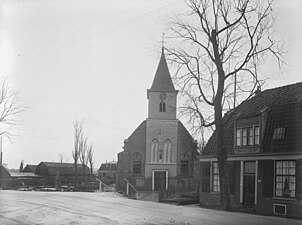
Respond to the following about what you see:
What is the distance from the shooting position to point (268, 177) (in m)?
26.1

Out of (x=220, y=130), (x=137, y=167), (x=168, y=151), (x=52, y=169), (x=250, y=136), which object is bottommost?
(x=52, y=169)

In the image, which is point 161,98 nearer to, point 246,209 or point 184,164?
point 184,164

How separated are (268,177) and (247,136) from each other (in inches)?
138

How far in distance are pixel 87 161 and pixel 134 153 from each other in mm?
21921

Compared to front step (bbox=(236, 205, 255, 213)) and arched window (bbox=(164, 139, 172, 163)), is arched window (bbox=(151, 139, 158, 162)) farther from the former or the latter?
front step (bbox=(236, 205, 255, 213))

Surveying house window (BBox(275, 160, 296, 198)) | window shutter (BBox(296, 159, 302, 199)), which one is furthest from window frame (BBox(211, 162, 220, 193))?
window shutter (BBox(296, 159, 302, 199))

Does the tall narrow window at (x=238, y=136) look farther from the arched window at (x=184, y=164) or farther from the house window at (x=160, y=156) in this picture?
the arched window at (x=184, y=164)

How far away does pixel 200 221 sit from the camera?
16.8m

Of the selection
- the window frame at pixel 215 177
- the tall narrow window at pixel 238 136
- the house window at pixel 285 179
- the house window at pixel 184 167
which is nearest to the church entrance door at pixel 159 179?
the house window at pixel 184 167

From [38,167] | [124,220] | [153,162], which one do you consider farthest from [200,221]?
[38,167]

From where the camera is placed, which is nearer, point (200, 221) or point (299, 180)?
point (200, 221)

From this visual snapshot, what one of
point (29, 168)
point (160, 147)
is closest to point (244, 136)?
point (160, 147)

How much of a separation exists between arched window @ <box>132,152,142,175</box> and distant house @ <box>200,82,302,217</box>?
1004 inches

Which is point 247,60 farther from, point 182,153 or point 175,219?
point 182,153
